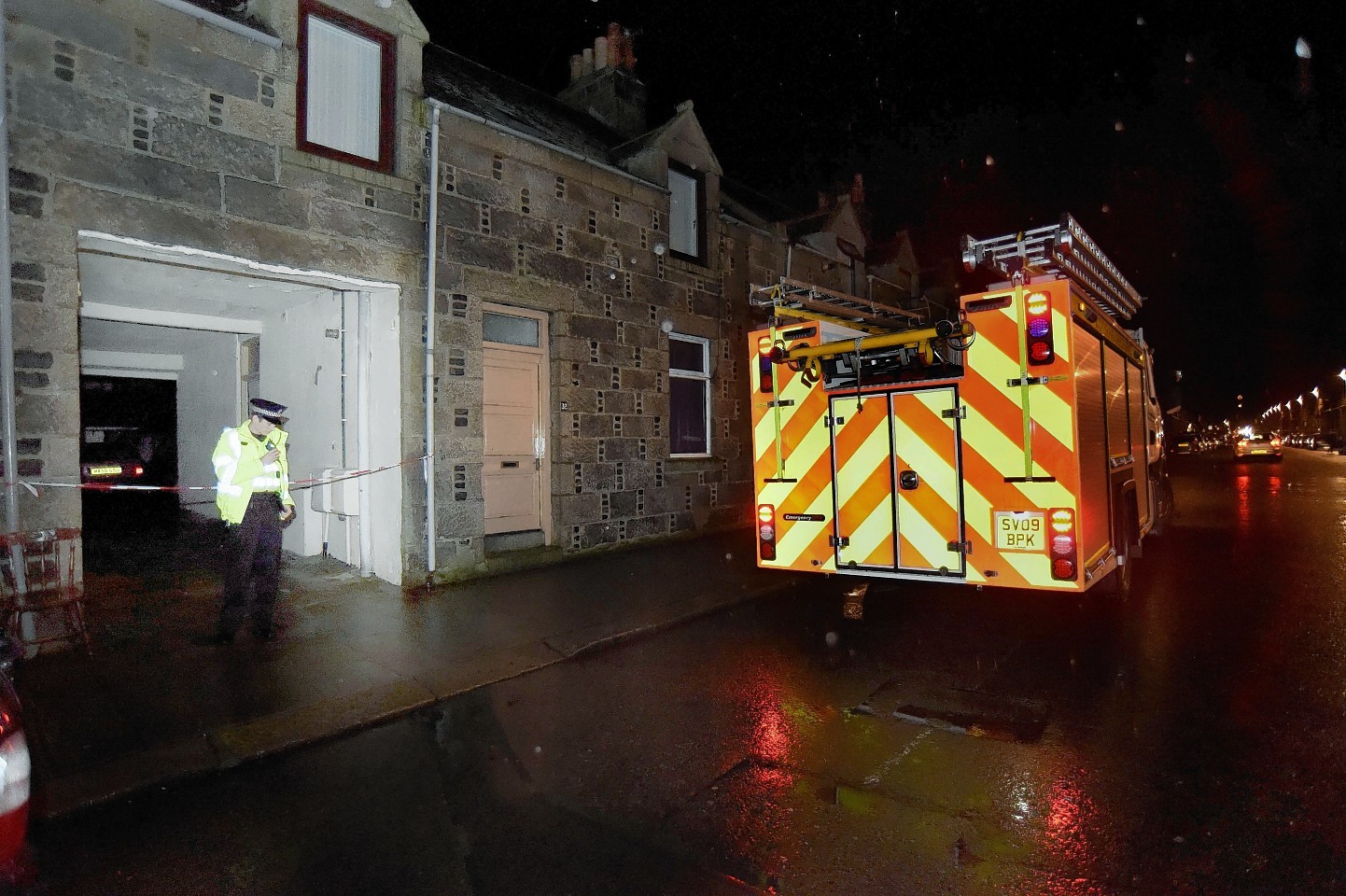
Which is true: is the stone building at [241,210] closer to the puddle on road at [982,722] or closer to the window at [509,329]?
the window at [509,329]

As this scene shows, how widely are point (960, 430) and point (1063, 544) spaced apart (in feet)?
3.52

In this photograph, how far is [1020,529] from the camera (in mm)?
5336

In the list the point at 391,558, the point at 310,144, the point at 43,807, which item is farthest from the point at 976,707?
the point at 310,144


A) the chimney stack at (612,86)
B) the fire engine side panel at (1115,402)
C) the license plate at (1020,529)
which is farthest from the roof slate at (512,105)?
the license plate at (1020,529)

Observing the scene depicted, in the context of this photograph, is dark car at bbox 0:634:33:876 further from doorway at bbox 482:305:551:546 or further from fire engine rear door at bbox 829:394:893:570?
doorway at bbox 482:305:551:546

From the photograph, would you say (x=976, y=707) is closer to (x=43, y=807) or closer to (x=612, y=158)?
(x=43, y=807)

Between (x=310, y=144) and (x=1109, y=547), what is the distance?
8.11 metres

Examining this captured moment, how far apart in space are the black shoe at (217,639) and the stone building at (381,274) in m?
1.31

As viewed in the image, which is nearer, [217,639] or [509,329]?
[217,639]

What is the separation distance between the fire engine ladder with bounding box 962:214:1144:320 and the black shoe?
6.57 metres

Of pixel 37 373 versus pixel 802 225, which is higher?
pixel 802 225

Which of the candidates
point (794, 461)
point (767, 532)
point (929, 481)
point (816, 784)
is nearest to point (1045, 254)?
point (929, 481)

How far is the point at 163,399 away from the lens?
12.8 metres

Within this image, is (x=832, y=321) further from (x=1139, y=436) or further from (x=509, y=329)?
(x=1139, y=436)
